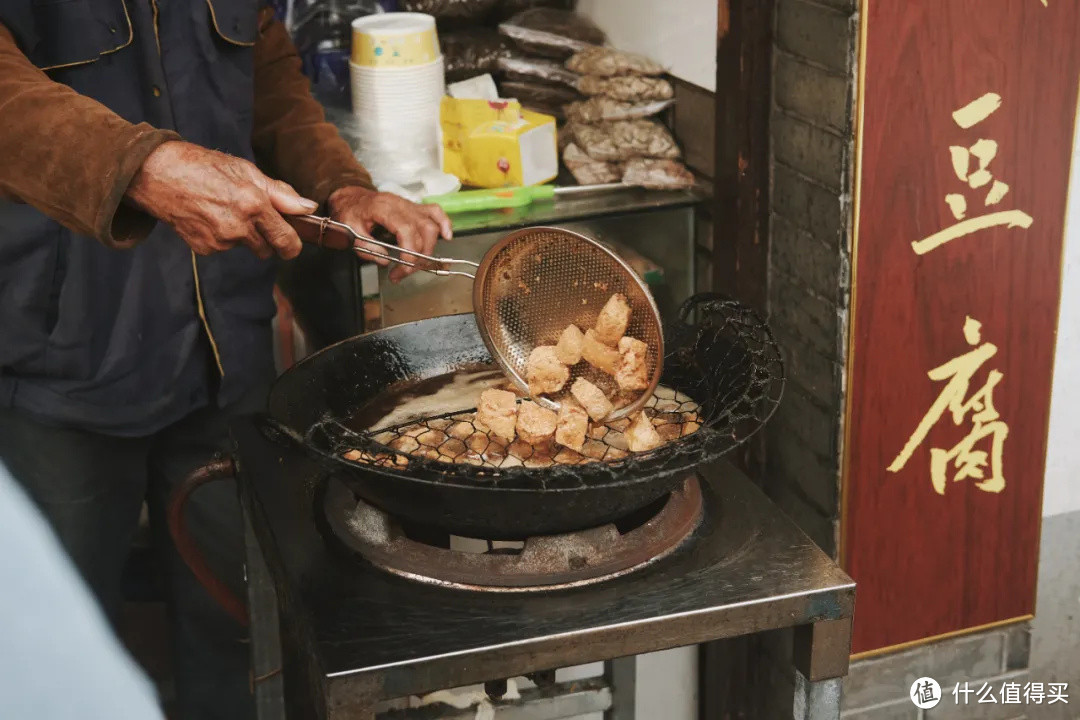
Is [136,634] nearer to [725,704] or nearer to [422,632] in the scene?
[725,704]

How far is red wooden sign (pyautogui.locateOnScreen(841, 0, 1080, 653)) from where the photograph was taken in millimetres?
2211

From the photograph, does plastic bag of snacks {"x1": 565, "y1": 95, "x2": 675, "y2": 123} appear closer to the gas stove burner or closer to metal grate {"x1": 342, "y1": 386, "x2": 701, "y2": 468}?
metal grate {"x1": 342, "y1": 386, "x2": 701, "y2": 468}

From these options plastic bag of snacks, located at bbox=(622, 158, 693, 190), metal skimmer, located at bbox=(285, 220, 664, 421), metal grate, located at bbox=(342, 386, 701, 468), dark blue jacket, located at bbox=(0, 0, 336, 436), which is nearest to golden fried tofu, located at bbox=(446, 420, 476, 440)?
metal grate, located at bbox=(342, 386, 701, 468)

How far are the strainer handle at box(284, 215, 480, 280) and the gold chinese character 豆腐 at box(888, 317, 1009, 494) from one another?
3.22 ft

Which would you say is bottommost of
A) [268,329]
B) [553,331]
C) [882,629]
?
[882,629]

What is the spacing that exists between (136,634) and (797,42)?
2416 mm

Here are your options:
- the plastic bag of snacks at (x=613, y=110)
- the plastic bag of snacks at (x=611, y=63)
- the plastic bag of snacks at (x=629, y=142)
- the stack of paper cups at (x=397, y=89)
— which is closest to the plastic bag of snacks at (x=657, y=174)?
the plastic bag of snacks at (x=629, y=142)

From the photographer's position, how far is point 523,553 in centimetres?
165

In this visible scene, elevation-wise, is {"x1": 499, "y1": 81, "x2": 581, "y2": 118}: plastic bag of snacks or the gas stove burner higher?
{"x1": 499, "y1": 81, "x2": 581, "y2": 118}: plastic bag of snacks

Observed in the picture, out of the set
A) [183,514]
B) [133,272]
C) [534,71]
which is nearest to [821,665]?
[183,514]

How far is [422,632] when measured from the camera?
1550mm

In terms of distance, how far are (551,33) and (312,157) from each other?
1113 millimetres

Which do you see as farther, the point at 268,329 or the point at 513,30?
the point at 513,30

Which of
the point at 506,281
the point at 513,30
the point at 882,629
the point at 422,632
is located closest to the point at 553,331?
the point at 506,281
